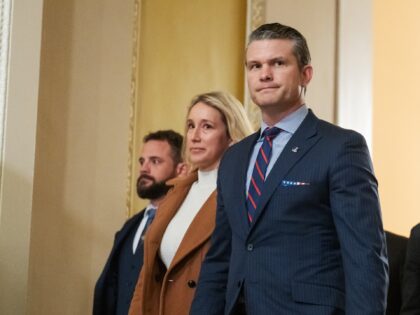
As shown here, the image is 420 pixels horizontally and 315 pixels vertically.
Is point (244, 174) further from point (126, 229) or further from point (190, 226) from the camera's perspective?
point (126, 229)

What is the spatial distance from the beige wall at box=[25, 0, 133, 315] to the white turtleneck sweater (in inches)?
55.3

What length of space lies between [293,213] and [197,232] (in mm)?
978

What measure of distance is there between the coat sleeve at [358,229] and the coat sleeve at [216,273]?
50cm

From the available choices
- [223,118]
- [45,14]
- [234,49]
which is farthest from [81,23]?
[223,118]

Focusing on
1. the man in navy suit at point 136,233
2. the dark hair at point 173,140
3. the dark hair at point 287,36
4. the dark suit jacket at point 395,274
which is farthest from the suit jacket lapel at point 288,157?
the dark hair at point 173,140

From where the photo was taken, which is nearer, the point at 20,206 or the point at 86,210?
the point at 20,206

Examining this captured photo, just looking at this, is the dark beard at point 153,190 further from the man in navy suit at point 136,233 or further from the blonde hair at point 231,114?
the blonde hair at point 231,114

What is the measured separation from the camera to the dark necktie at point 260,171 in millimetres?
2584

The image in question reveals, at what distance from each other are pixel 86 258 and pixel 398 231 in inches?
96.0

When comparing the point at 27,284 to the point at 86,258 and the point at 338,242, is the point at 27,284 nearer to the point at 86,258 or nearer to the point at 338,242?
the point at 86,258

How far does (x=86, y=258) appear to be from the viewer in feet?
16.7

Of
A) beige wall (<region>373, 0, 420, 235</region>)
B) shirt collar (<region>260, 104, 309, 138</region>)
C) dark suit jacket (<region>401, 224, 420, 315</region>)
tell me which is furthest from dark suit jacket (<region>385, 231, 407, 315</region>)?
beige wall (<region>373, 0, 420, 235</region>)

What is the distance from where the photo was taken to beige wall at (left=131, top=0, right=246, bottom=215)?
550 centimetres

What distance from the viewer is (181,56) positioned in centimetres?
559
